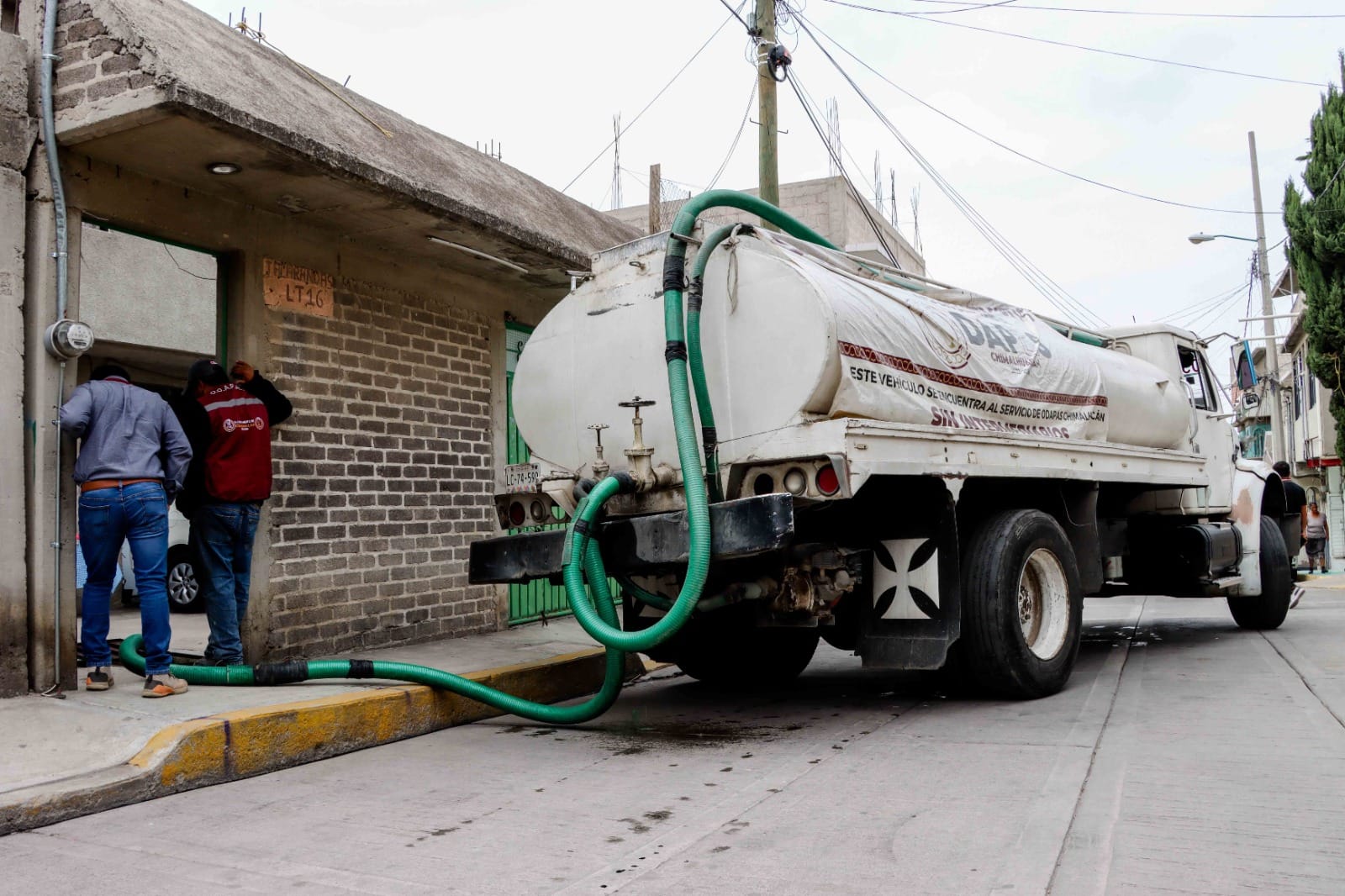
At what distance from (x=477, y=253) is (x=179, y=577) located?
5652mm

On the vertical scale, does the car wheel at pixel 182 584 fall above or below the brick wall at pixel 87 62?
below

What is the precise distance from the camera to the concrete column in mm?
5375

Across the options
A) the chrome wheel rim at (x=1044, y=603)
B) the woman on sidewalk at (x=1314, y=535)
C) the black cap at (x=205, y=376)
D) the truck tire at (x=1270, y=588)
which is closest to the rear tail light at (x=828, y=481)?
the chrome wheel rim at (x=1044, y=603)

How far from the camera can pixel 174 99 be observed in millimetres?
5238

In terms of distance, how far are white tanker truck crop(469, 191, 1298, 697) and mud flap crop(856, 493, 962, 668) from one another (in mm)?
13

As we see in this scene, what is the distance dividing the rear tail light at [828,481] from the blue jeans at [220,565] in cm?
330

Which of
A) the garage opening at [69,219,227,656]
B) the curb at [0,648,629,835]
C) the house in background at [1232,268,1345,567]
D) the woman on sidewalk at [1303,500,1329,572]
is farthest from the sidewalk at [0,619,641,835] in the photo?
the house in background at [1232,268,1345,567]

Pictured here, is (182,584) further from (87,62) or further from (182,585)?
(87,62)

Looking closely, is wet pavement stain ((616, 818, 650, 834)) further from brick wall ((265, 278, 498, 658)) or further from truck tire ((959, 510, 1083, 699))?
brick wall ((265, 278, 498, 658))

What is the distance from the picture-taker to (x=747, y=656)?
738 cm

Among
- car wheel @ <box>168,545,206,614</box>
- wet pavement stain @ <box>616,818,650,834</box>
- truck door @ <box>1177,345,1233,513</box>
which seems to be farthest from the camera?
car wheel @ <box>168,545,206,614</box>

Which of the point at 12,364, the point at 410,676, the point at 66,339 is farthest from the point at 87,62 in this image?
the point at 410,676

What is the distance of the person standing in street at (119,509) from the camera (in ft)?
18.0

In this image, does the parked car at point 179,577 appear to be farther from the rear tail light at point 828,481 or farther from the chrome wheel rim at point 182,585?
the rear tail light at point 828,481
